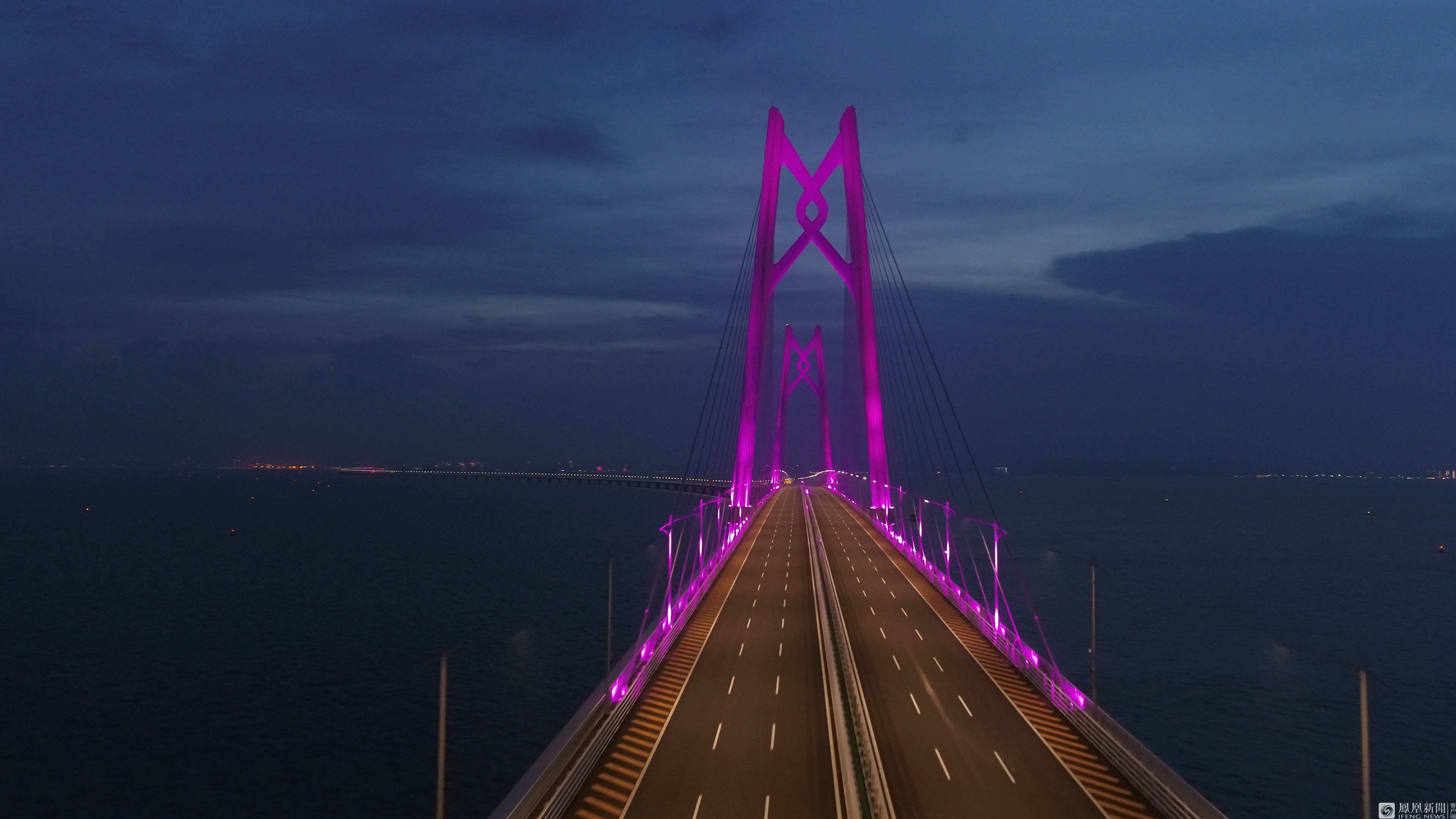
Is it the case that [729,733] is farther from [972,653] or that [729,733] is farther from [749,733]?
[972,653]

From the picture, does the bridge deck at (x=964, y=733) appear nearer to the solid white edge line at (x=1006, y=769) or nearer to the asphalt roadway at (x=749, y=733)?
the solid white edge line at (x=1006, y=769)

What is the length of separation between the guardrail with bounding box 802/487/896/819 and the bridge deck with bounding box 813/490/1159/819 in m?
0.63

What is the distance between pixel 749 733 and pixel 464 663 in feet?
81.8

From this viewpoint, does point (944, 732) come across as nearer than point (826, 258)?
Yes

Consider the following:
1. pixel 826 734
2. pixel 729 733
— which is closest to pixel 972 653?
pixel 826 734

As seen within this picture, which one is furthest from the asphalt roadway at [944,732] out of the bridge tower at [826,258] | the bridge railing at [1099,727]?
the bridge tower at [826,258]

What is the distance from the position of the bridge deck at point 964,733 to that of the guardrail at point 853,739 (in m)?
0.63

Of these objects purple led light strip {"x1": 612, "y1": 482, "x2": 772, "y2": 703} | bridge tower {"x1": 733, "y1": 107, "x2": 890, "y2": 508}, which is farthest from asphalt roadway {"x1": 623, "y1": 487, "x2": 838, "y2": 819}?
bridge tower {"x1": 733, "y1": 107, "x2": 890, "y2": 508}

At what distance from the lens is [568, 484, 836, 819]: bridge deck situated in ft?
60.7

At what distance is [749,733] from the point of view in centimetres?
2278

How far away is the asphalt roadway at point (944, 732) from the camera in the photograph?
61.1 feet

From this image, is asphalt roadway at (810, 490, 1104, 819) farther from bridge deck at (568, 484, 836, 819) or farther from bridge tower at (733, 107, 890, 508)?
bridge tower at (733, 107, 890, 508)

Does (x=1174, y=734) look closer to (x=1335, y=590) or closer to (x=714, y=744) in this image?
(x=714, y=744)

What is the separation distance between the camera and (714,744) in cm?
2189
